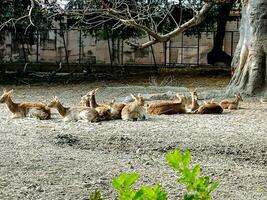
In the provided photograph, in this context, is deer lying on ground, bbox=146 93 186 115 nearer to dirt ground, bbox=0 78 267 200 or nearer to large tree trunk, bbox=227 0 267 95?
dirt ground, bbox=0 78 267 200

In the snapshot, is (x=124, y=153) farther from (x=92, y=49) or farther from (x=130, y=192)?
(x=92, y=49)

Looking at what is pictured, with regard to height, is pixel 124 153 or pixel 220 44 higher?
pixel 220 44

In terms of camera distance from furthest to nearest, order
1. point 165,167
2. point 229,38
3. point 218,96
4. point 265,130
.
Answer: point 229,38, point 218,96, point 265,130, point 165,167

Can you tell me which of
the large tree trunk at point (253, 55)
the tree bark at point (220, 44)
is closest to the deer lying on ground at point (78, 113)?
the large tree trunk at point (253, 55)

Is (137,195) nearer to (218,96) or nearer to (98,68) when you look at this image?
(218,96)

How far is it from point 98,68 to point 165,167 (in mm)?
15663

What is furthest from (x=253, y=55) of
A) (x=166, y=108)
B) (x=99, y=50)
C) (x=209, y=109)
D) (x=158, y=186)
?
(x=99, y=50)

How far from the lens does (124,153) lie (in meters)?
6.62

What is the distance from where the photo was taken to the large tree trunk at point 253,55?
12688mm

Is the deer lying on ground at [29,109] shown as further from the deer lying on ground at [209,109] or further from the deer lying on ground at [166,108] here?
the deer lying on ground at [209,109]

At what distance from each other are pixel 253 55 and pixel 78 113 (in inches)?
200

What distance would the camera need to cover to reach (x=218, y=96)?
42.1ft

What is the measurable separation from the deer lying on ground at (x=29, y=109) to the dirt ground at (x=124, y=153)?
0.16m

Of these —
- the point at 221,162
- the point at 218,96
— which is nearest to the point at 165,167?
the point at 221,162
